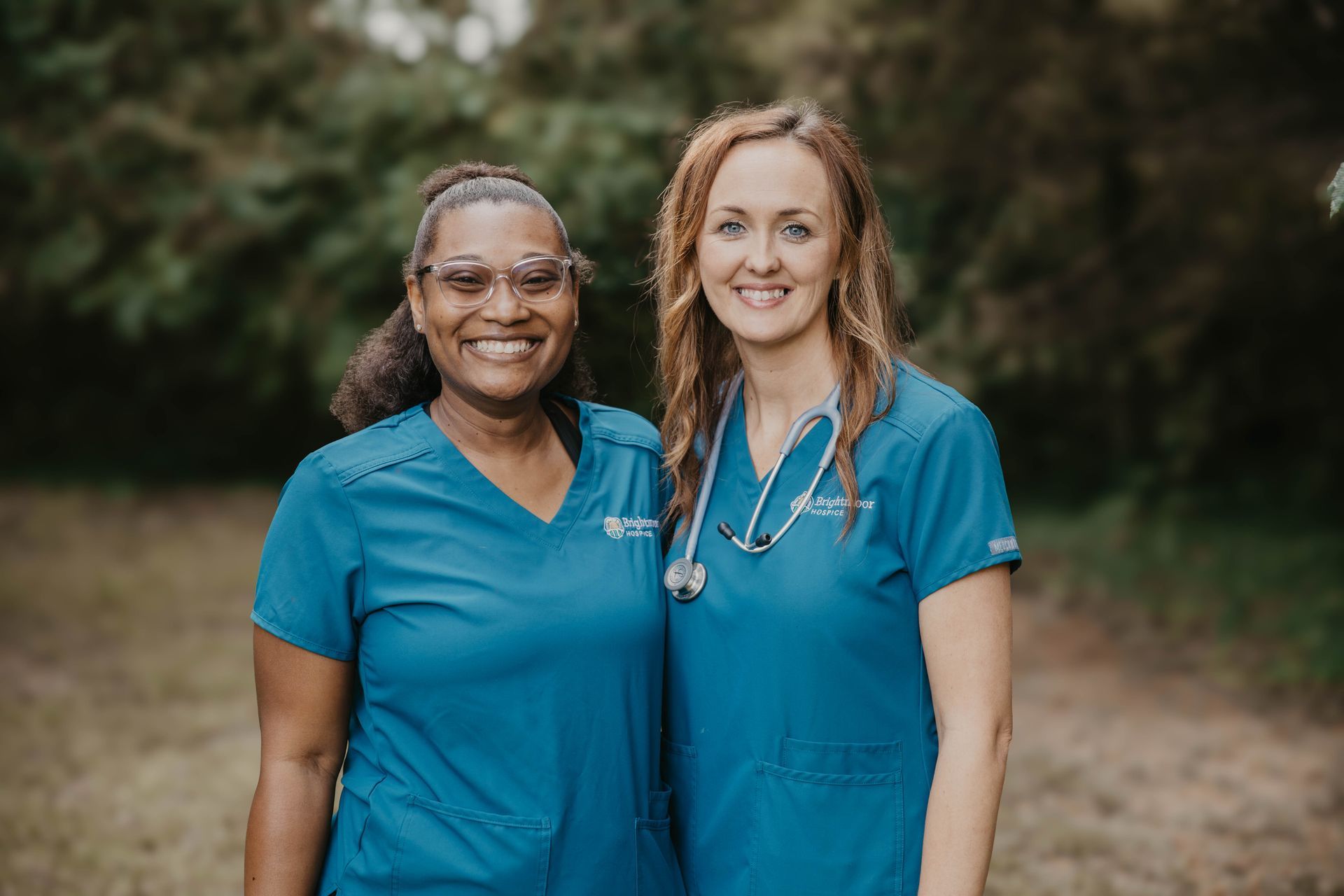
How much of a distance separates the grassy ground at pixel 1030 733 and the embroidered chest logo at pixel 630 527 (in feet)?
10.2

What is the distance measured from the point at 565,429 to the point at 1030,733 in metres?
5.09

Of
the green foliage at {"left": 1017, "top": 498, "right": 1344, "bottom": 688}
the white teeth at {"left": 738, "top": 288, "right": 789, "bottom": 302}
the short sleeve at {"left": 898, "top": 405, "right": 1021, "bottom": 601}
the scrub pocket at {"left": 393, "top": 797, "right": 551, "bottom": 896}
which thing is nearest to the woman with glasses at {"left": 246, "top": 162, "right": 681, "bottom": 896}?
the scrub pocket at {"left": 393, "top": 797, "right": 551, "bottom": 896}

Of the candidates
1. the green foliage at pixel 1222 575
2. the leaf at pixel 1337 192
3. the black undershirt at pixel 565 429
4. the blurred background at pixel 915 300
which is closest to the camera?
the leaf at pixel 1337 192

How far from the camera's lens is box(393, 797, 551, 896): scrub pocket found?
7.04 feet

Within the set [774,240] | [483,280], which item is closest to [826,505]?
[774,240]

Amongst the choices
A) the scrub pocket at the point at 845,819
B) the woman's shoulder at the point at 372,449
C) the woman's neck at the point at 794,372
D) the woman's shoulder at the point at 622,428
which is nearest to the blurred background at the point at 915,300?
the woman's shoulder at the point at 622,428

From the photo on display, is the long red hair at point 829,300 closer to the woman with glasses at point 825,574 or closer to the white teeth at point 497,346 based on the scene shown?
the woman with glasses at point 825,574

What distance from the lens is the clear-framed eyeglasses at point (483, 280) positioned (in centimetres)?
233

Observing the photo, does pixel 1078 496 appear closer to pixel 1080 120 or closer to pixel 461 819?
pixel 1080 120

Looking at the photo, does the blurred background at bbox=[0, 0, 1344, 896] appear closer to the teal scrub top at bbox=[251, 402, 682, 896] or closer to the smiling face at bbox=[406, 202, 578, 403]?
the smiling face at bbox=[406, 202, 578, 403]

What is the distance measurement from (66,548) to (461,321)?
1001cm

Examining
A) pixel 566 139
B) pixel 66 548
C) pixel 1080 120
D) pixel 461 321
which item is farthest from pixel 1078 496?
pixel 461 321

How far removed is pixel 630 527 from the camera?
241cm

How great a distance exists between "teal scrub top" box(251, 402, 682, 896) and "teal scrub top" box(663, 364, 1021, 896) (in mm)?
204
